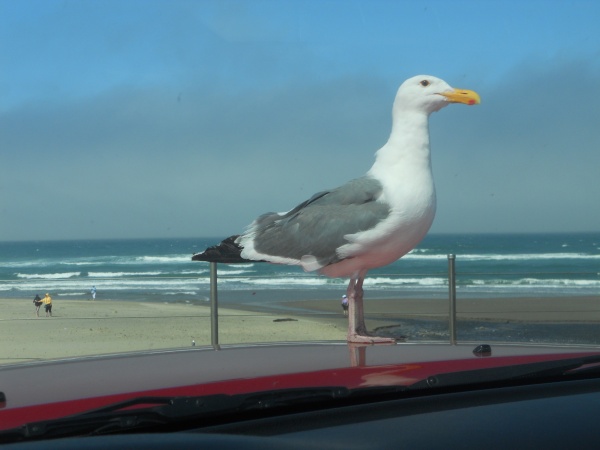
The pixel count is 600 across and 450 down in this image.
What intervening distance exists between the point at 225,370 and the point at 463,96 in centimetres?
255

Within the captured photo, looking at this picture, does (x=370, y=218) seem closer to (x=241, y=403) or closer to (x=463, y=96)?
(x=463, y=96)

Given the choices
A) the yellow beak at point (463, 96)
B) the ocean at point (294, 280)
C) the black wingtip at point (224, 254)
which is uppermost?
the yellow beak at point (463, 96)

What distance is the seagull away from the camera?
4.08 m

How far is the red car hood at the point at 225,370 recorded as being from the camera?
1.80 metres

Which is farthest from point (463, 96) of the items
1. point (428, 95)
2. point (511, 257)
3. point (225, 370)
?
point (511, 257)

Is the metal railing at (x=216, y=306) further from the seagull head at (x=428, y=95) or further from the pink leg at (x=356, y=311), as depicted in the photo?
the seagull head at (x=428, y=95)

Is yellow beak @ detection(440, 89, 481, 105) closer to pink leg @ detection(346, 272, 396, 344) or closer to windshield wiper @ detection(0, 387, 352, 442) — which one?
pink leg @ detection(346, 272, 396, 344)

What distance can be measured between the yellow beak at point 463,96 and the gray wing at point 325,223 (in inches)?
22.1

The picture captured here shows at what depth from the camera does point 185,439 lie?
141cm

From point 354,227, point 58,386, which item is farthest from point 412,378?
point 354,227

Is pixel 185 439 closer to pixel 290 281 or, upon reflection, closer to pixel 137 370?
pixel 137 370

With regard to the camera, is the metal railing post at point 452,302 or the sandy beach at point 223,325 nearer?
the metal railing post at point 452,302

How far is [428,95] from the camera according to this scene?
14.3 feet

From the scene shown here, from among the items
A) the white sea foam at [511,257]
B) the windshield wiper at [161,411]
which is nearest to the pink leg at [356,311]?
the windshield wiper at [161,411]
